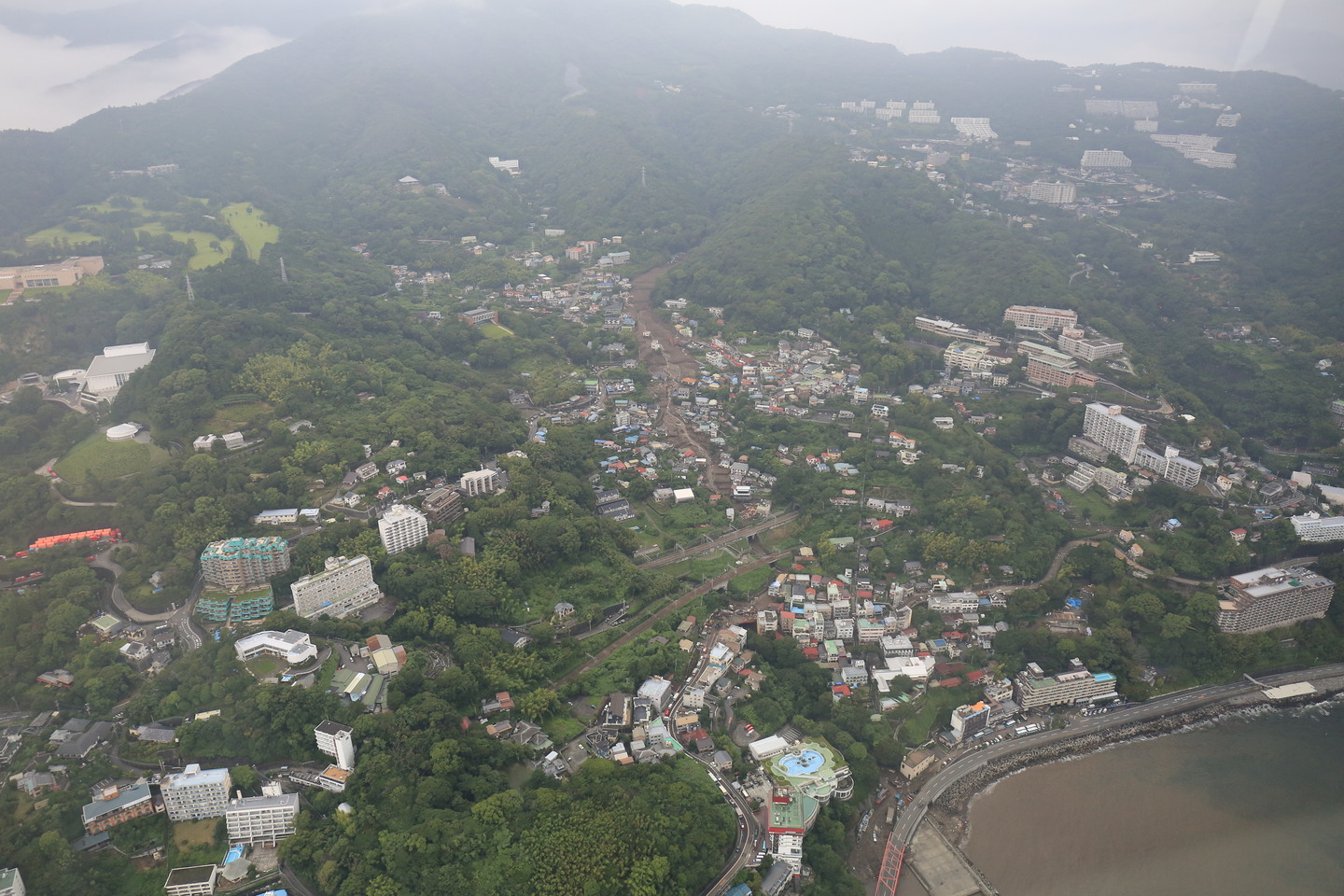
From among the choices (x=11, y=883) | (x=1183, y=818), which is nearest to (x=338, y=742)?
(x=11, y=883)

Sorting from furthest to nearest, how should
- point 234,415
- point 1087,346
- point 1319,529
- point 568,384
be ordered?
point 1087,346 < point 568,384 < point 234,415 < point 1319,529

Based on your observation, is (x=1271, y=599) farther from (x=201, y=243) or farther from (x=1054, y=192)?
(x=201, y=243)

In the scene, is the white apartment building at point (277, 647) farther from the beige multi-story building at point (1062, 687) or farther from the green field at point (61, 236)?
the green field at point (61, 236)

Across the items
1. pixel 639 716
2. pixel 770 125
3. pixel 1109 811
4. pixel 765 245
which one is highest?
pixel 770 125

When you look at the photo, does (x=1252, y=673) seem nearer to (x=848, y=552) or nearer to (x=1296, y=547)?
(x=1296, y=547)

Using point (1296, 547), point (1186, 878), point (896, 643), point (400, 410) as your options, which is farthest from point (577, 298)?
point (1186, 878)

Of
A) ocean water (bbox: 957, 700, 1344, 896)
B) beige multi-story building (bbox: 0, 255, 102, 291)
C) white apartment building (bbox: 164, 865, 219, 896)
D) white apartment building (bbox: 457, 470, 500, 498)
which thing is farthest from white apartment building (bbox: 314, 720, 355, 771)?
beige multi-story building (bbox: 0, 255, 102, 291)

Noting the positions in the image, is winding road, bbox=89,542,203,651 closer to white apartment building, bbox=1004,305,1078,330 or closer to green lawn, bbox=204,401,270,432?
green lawn, bbox=204,401,270,432
